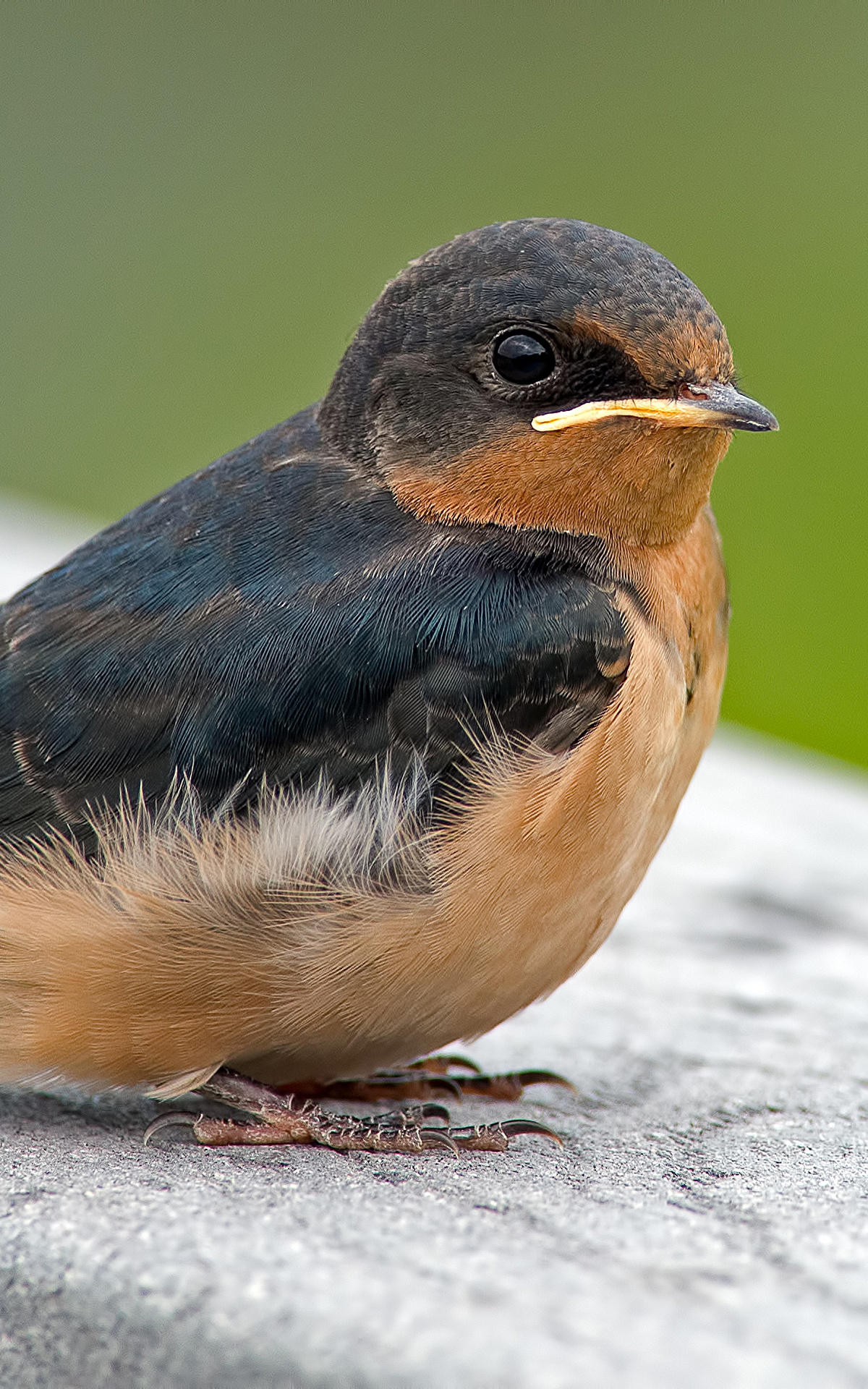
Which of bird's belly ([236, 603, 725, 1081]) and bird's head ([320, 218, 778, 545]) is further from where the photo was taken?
bird's head ([320, 218, 778, 545])

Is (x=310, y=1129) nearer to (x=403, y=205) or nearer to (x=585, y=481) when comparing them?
(x=585, y=481)

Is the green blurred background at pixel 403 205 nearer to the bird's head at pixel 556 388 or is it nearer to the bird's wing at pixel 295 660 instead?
the bird's head at pixel 556 388

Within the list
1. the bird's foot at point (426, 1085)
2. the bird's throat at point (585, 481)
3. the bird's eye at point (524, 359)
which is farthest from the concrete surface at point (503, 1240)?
the bird's eye at point (524, 359)

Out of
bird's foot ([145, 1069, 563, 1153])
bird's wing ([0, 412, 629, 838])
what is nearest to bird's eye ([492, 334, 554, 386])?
bird's wing ([0, 412, 629, 838])

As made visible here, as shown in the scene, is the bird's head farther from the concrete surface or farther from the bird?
the concrete surface

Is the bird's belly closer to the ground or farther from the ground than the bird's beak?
closer to the ground

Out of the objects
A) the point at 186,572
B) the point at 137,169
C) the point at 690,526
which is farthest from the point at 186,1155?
the point at 137,169

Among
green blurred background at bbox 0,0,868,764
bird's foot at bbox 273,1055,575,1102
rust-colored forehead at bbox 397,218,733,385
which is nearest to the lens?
rust-colored forehead at bbox 397,218,733,385
